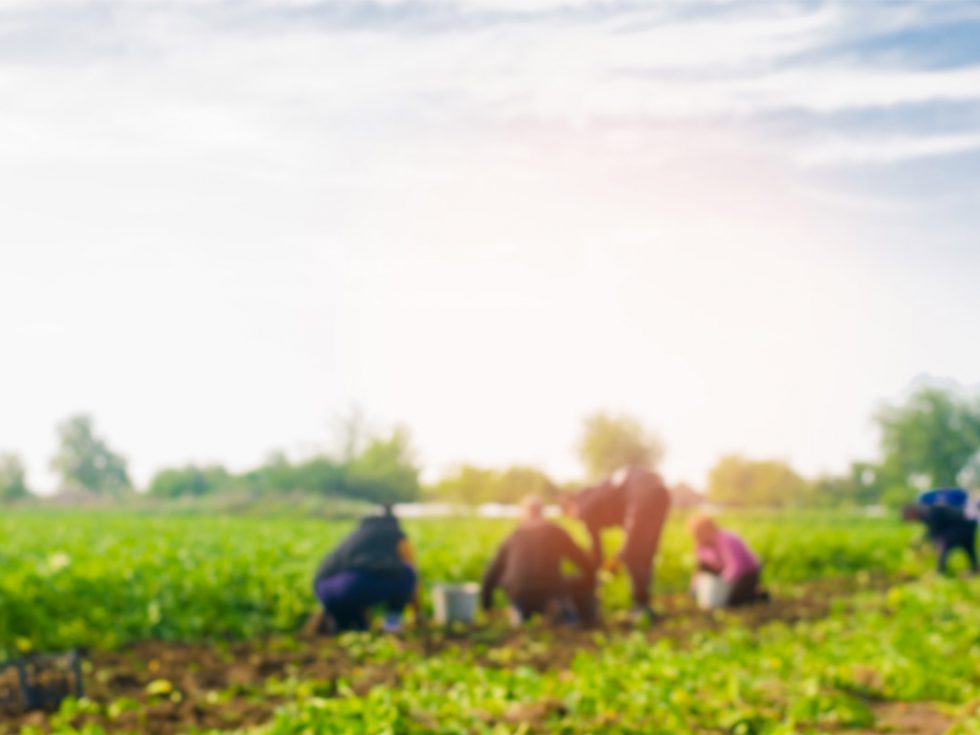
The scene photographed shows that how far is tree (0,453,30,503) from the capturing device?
8129 centimetres

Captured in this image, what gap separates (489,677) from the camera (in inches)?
335

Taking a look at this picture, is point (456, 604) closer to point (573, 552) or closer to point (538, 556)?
point (538, 556)

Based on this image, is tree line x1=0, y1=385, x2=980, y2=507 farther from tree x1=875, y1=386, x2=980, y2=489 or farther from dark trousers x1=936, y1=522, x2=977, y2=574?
dark trousers x1=936, y1=522, x2=977, y2=574

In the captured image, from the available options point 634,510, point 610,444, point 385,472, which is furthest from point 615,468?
point 634,510

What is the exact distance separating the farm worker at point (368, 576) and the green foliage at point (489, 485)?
150 feet

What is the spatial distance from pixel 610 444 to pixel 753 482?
29.9 feet

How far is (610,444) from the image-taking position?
69.4 metres

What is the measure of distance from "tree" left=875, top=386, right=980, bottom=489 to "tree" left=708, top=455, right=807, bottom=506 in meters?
14.6

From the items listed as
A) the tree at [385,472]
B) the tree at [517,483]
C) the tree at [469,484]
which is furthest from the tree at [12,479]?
the tree at [517,483]

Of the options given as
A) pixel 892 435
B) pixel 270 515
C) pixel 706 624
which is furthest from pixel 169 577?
pixel 892 435

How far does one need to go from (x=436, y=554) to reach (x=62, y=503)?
5627cm

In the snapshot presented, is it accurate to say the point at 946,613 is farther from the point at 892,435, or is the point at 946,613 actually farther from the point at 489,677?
the point at 892,435

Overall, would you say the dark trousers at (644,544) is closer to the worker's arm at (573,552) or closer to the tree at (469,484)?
the worker's arm at (573,552)

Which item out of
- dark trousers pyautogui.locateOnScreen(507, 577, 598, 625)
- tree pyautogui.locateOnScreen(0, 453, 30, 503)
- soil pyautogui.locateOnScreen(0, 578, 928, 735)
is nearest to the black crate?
soil pyautogui.locateOnScreen(0, 578, 928, 735)
